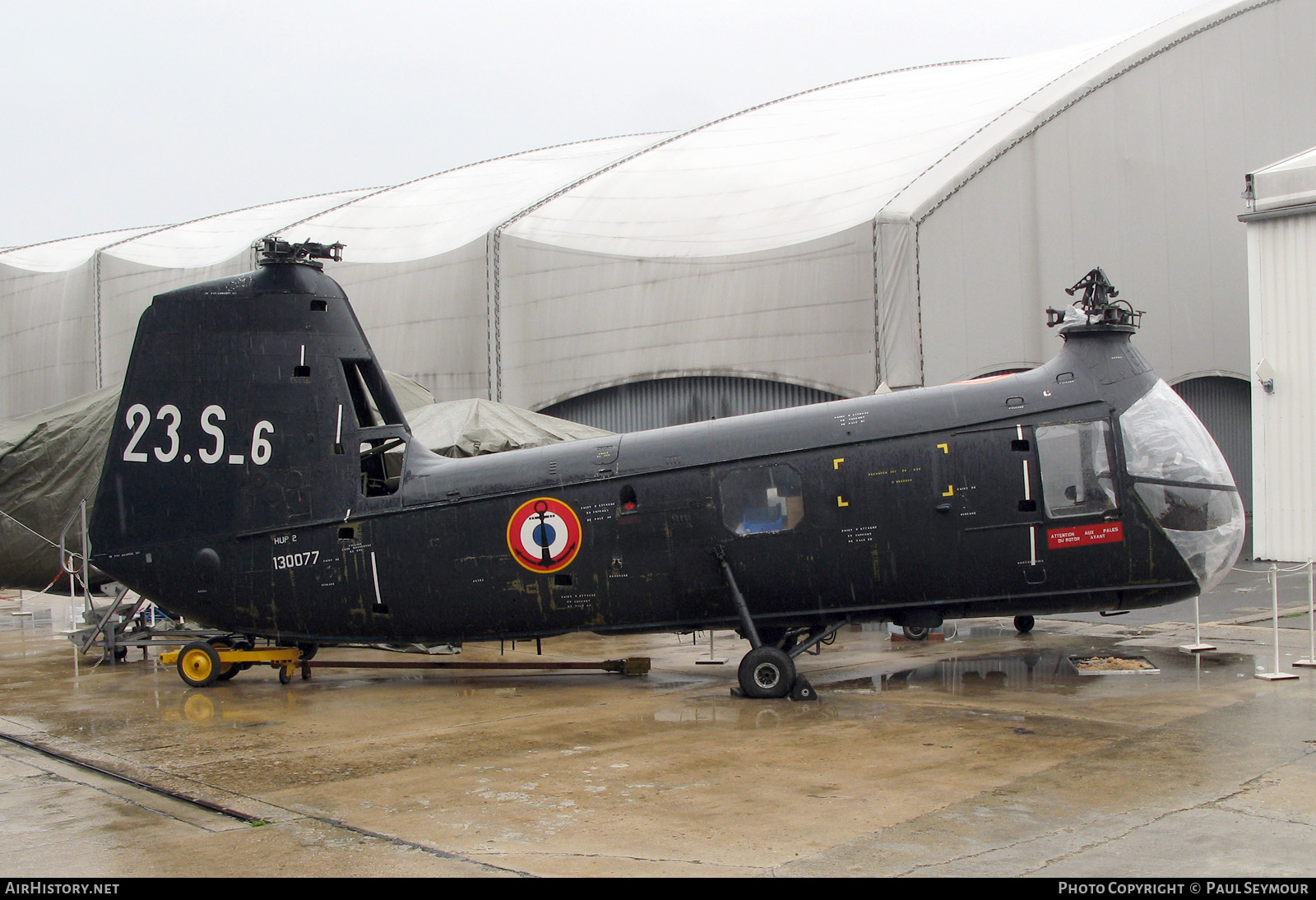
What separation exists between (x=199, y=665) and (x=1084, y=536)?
10.0 m

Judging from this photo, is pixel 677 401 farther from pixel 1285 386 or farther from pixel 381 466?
pixel 381 466

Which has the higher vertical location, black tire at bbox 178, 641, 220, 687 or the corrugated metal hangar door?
the corrugated metal hangar door

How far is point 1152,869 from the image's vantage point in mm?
5617

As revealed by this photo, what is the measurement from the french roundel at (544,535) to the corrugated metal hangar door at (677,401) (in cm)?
1371

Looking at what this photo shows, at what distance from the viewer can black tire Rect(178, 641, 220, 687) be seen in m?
12.9

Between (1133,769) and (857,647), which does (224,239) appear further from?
(1133,769)

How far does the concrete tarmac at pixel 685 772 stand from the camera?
20.3ft

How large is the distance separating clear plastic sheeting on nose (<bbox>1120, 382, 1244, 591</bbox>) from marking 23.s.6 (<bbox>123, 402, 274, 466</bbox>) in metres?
9.31

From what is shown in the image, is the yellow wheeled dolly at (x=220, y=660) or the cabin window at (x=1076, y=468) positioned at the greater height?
the cabin window at (x=1076, y=468)

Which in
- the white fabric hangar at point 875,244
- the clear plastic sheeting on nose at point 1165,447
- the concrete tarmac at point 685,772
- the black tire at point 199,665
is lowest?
the concrete tarmac at point 685,772

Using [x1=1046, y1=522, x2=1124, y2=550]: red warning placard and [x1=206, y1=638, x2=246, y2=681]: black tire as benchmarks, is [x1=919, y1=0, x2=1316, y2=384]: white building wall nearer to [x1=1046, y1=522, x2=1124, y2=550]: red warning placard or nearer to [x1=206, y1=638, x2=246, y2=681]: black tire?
[x1=1046, y1=522, x2=1124, y2=550]: red warning placard

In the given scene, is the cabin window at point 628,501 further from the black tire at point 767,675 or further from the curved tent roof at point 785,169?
the curved tent roof at point 785,169

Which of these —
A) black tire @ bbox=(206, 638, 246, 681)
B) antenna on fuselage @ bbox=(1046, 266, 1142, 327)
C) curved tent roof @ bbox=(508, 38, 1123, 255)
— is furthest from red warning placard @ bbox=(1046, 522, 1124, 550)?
curved tent roof @ bbox=(508, 38, 1123, 255)

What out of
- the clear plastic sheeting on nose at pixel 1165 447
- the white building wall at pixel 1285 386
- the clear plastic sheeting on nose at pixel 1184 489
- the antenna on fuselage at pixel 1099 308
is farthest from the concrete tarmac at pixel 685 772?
the white building wall at pixel 1285 386
